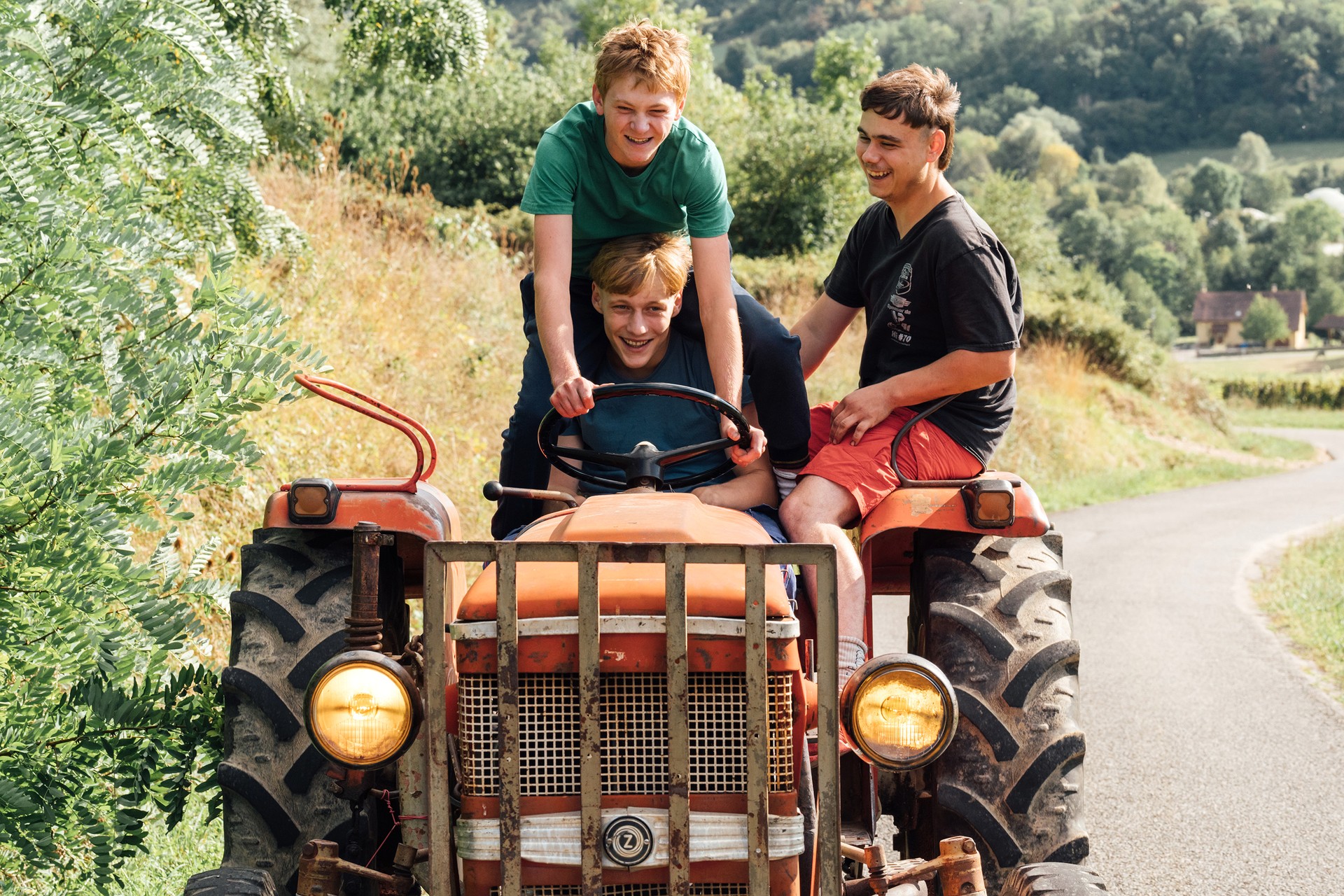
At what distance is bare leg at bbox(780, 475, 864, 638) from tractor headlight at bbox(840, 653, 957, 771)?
24.6 inches

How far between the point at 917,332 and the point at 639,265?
37.4 inches

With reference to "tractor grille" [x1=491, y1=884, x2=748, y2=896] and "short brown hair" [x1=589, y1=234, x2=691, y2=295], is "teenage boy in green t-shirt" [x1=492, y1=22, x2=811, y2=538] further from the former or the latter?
"tractor grille" [x1=491, y1=884, x2=748, y2=896]

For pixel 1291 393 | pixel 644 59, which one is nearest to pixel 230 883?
pixel 644 59

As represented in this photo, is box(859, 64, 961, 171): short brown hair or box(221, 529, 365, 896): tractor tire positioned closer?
box(221, 529, 365, 896): tractor tire

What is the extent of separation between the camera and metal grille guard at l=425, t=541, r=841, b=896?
229 cm

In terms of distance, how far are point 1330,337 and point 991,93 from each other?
47.5 m

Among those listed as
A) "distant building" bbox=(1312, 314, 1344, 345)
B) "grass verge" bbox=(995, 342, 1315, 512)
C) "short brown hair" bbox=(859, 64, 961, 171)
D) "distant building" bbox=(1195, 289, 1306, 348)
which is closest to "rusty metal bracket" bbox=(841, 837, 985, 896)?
"short brown hair" bbox=(859, 64, 961, 171)

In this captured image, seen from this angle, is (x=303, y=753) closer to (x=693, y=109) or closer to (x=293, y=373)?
(x=293, y=373)

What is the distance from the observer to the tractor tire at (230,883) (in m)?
2.65

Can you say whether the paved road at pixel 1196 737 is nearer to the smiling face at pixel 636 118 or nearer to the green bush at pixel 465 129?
the smiling face at pixel 636 118

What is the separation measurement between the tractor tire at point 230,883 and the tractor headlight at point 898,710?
4.27 ft

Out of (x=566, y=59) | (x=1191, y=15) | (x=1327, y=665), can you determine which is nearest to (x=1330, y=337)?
(x=1191, y=15)

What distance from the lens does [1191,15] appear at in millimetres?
119312

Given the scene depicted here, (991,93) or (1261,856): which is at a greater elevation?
(991,93)
